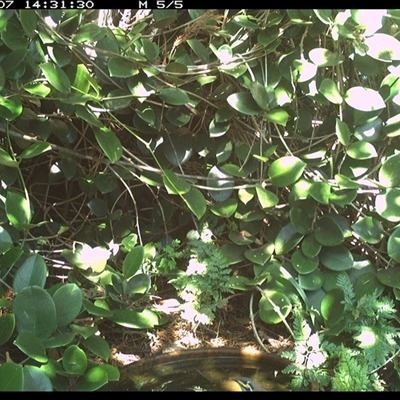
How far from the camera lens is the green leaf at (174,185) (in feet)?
3.90

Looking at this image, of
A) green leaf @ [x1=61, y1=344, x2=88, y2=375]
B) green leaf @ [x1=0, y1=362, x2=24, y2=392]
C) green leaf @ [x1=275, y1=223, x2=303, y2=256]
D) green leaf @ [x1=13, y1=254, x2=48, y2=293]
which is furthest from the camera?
green leaf @ [x1=275, y1=223, x2=303, y2=256]

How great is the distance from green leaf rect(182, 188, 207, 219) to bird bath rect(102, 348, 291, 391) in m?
0.32

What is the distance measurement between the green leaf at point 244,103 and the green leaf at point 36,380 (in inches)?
28.3

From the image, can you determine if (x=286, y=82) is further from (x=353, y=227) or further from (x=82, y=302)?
(x=82, y=302)

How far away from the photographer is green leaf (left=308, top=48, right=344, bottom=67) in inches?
46.0

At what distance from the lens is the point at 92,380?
2.98ft

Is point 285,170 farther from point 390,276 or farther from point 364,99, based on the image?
point 390,276

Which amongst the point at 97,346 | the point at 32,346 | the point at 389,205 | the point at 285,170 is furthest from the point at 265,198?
the point at 32,346

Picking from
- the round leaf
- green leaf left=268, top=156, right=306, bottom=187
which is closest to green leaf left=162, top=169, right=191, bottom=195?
green leaf left=268, top=156, right=306, bottom=187

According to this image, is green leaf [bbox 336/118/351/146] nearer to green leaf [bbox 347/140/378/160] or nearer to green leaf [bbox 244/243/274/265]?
green leaf [bbox 347/140/378/160]

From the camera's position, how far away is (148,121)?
4.07ft

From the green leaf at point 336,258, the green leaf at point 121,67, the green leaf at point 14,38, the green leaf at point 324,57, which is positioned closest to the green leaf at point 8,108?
the green leaf at point 14,38
